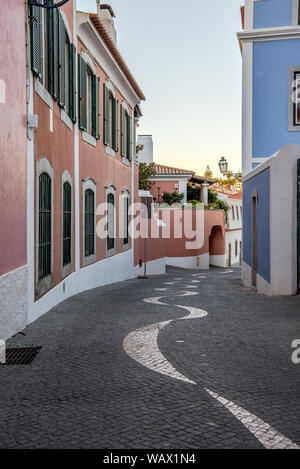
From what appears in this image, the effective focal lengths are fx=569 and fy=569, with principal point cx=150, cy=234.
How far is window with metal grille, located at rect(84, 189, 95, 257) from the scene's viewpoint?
48.0ft

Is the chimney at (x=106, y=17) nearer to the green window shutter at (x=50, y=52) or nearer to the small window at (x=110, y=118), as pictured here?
the small window at (x=110, y=118)

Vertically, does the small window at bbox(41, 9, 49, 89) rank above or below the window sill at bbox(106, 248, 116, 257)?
above

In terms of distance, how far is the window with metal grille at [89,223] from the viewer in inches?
576

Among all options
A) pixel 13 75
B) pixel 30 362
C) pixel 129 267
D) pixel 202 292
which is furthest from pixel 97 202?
pixel 30 362

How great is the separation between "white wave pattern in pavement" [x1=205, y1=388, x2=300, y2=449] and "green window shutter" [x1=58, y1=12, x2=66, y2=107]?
26.4ft

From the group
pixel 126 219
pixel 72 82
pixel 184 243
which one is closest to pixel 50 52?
pixel 72 82

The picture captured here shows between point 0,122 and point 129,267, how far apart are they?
1484 centimetres

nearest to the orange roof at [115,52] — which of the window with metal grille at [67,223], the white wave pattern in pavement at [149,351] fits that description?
the window with metal grille at [67,223]

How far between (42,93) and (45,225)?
2242 mm

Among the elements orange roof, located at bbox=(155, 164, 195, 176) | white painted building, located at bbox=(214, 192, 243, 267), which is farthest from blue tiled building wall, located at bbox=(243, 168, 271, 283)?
white painted building, located at bbox=(214, 192, 243, 267)

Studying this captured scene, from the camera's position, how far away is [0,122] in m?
7.02

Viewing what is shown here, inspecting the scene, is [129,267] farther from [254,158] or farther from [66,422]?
[66,422]

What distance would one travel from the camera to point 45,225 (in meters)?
9.95

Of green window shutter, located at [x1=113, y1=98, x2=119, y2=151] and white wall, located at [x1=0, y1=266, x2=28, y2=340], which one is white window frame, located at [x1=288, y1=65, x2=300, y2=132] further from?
white wall, located at [x1=0, y1=266, x2=28, y2=340]
